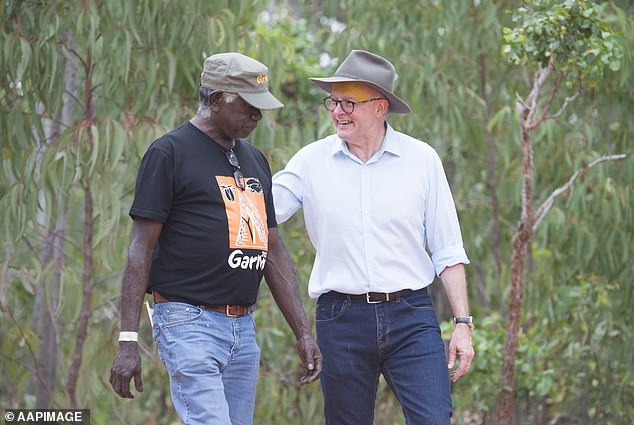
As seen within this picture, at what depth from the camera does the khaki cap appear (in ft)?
11.0

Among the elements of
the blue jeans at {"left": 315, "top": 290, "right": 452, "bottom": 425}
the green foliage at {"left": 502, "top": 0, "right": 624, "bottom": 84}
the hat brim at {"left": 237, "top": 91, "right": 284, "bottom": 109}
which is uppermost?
the green foliage at {"left": 502, "top": 0, "right": 624, "bottom": 84}

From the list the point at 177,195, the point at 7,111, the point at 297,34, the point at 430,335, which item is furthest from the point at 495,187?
the point at 177,195

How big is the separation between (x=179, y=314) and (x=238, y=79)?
30.9 inches

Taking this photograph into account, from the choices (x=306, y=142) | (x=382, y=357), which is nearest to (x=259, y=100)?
(x=382, y=357)

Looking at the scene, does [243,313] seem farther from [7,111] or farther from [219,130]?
[7,111]

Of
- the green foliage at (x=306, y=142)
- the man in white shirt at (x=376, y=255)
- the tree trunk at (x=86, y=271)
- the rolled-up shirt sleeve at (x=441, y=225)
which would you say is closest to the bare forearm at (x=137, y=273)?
the man in white shirt at (x=376, y=255)

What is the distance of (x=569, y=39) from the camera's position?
544cm

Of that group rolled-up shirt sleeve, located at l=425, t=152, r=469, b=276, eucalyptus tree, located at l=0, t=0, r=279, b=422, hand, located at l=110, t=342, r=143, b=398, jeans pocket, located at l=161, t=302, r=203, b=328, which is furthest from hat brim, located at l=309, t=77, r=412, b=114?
eucalyptus tree, located at l=0, t=0, r=279, b=422

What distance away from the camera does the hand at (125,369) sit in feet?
10.1

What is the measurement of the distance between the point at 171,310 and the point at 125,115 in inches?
105

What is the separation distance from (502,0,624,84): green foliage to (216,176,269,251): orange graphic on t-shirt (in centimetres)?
245

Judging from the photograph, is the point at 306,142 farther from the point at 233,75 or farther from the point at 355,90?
the point at 233,75

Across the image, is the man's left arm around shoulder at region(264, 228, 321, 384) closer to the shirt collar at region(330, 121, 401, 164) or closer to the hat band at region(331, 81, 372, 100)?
the shirt collar at region(330, 121, 401, 164)

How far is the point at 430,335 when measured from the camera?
12.3ft
